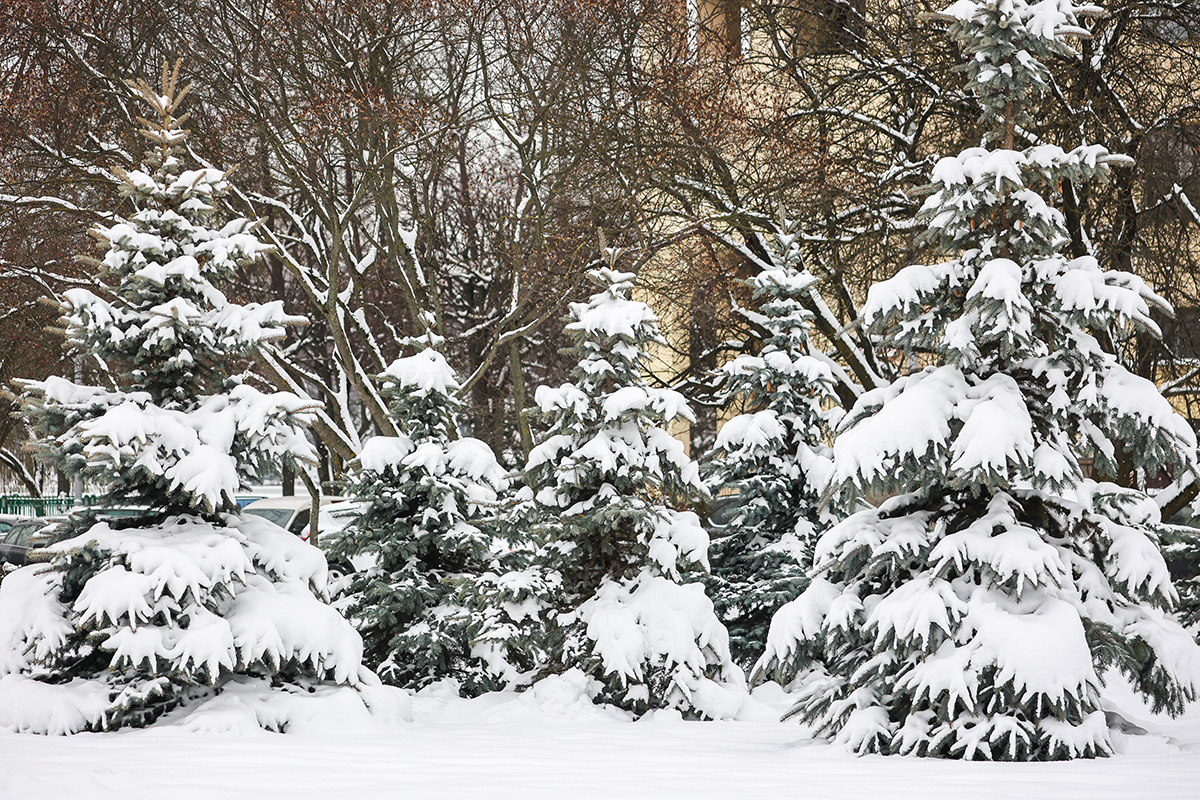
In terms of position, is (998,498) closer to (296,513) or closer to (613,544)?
(613,544)

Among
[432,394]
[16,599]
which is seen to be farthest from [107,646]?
[432,394]

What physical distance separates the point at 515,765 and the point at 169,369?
4387mm

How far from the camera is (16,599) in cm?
811

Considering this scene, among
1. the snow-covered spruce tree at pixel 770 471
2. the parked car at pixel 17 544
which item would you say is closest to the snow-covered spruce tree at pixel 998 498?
the snow-covered spruce tree at pixel 770 471

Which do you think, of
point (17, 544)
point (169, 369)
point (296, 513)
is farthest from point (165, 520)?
point (296, 513)

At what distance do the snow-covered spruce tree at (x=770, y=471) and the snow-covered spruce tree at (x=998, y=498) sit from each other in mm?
5187

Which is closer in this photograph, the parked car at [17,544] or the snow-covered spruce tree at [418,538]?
the snow-covered spruce tree at [418,538]

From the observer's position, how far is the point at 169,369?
8.51 meters

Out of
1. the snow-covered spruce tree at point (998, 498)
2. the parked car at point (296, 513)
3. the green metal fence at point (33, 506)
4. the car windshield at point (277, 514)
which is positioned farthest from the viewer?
the green metal fence at point (33, 506)

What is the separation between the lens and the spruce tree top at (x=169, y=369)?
800 cm

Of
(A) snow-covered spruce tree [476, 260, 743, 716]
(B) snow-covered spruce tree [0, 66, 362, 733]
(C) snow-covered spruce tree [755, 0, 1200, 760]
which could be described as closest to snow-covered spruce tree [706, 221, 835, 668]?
(A) snow-covered spruce tree [476, 260, 743, 716]

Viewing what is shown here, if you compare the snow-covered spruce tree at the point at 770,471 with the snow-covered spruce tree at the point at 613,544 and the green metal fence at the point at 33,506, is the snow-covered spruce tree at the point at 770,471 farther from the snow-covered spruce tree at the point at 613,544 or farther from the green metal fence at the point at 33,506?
the green metal fence at the point at 33,506

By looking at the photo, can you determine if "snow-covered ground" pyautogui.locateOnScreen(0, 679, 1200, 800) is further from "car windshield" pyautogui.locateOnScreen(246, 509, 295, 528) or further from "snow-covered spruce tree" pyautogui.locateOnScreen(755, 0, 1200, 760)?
"car windshield" pyautogui.locateOnScreen(246, 509, 295, 528)

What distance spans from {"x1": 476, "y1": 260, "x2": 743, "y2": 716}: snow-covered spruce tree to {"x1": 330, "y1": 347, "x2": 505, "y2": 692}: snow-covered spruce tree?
22.3 inches
